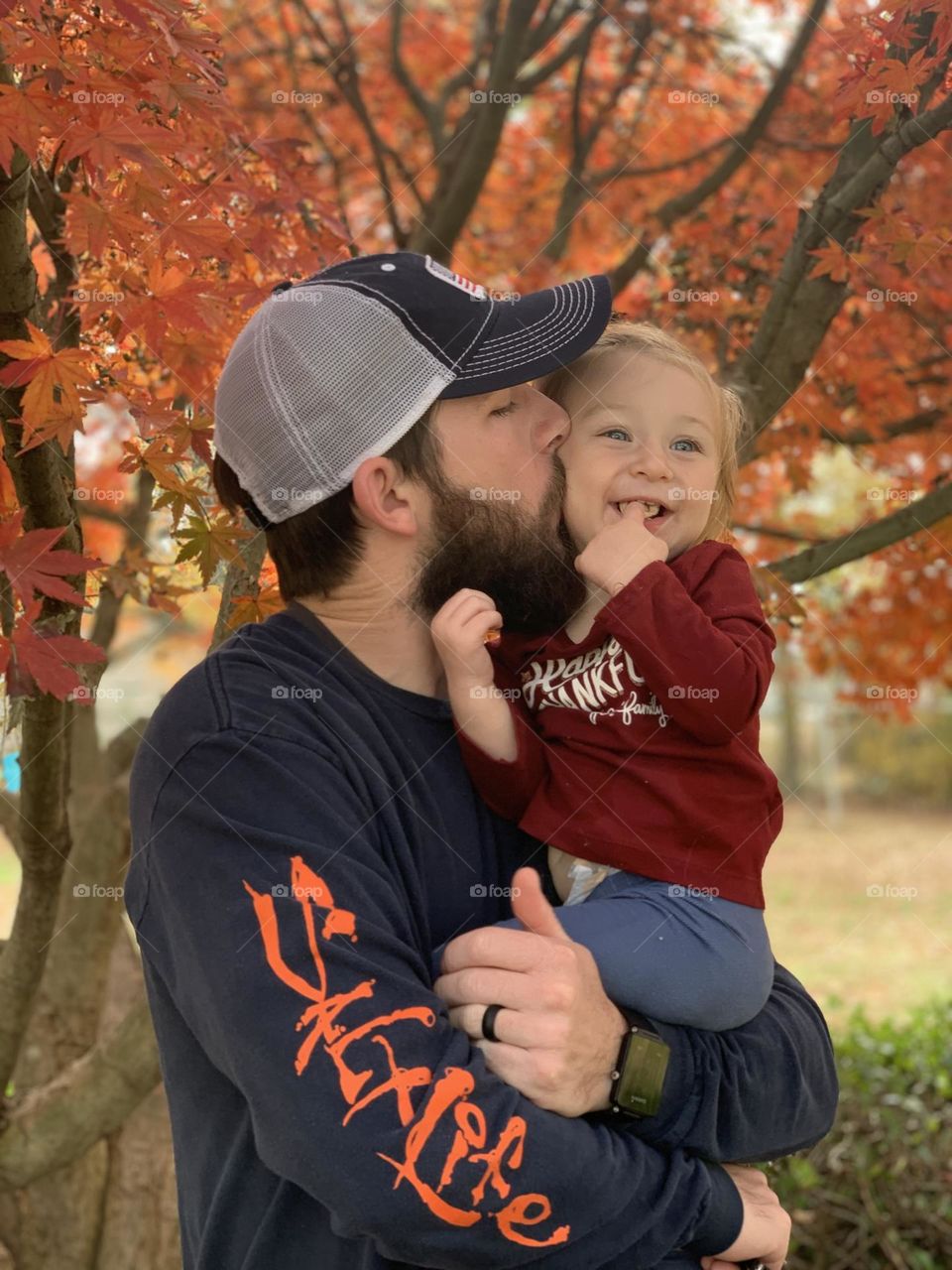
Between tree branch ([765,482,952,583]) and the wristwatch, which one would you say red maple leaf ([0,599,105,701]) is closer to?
the wristwatch

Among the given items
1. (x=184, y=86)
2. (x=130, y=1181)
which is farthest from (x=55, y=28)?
(x=130, y=1181)

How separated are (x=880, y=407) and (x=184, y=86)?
2.87m

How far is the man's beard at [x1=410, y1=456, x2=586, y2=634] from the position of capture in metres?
2.05

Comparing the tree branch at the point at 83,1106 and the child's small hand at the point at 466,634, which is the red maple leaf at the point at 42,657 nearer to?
the child's small hand at the point at 466,634

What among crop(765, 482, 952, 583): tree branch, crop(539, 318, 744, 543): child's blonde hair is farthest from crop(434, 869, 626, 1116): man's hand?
crop(765, 482, 952, 583): tree branch

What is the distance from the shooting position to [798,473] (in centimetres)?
437

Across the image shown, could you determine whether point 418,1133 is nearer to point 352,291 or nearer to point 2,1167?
point 352,291

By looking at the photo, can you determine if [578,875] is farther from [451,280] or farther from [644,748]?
[451,280]

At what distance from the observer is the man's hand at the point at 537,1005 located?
169 centimetres

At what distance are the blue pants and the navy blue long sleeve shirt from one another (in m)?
0.05

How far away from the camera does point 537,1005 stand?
172 cm

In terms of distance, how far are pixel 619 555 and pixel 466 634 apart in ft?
1.12

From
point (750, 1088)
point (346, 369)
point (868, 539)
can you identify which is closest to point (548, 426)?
point (346, 369)

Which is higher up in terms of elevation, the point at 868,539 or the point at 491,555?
the point at 491,555
